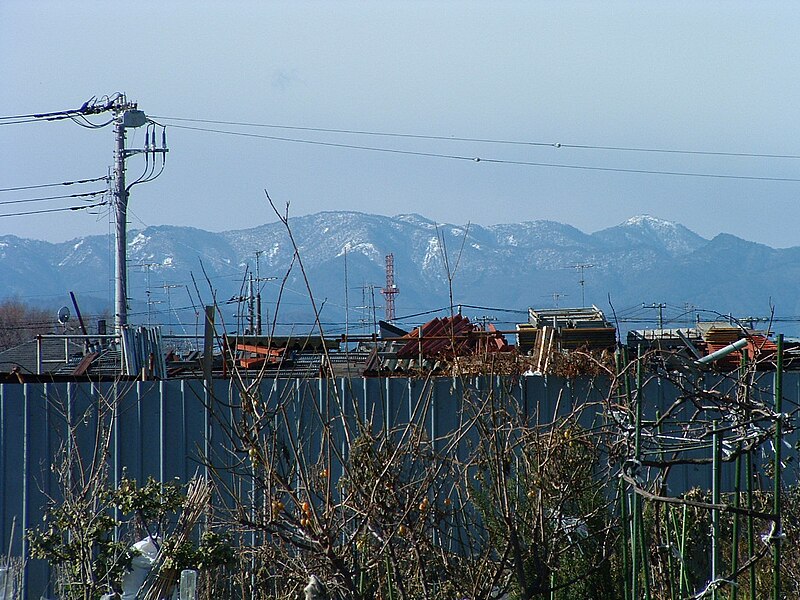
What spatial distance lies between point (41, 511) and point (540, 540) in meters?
5.28

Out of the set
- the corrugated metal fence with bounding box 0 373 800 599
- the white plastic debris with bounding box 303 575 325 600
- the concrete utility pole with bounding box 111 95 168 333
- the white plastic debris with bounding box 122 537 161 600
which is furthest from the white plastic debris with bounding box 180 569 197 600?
the concrete utility pole with bounding box 111 95 168 333

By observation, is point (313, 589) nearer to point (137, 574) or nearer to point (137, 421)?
point (137, 574)

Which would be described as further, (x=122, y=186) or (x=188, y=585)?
(x=122, y=186)

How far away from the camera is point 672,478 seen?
8500 millimetres

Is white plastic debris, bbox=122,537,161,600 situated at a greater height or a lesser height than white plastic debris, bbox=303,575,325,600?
lesser

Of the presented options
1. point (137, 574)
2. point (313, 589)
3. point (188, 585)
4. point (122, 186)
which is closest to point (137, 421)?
point (137, 574)

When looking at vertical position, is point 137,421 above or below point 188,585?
above

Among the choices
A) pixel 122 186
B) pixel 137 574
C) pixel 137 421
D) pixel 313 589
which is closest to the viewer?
pixel 313 589

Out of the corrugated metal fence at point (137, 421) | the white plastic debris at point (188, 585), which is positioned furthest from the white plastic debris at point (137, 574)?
the corrugated metal fence at point (137, 421)

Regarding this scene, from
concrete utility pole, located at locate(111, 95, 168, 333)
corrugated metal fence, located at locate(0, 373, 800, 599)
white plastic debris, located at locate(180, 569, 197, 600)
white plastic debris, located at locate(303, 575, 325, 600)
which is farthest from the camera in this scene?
concrete utility pole, located at locate(111, 95, 168, 333)

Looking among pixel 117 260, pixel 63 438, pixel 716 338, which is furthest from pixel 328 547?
pixel 117 260

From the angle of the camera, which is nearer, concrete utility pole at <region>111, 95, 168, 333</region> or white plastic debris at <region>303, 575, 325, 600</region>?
white plastic debris at <region>303, 575, 325, 600</region>

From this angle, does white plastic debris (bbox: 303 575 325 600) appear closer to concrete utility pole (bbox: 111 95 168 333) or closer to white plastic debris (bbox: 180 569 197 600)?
white plastic debris (bbox: 180 569 197 600)

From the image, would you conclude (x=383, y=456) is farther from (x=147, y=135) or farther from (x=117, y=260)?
(x=147, y=135)
